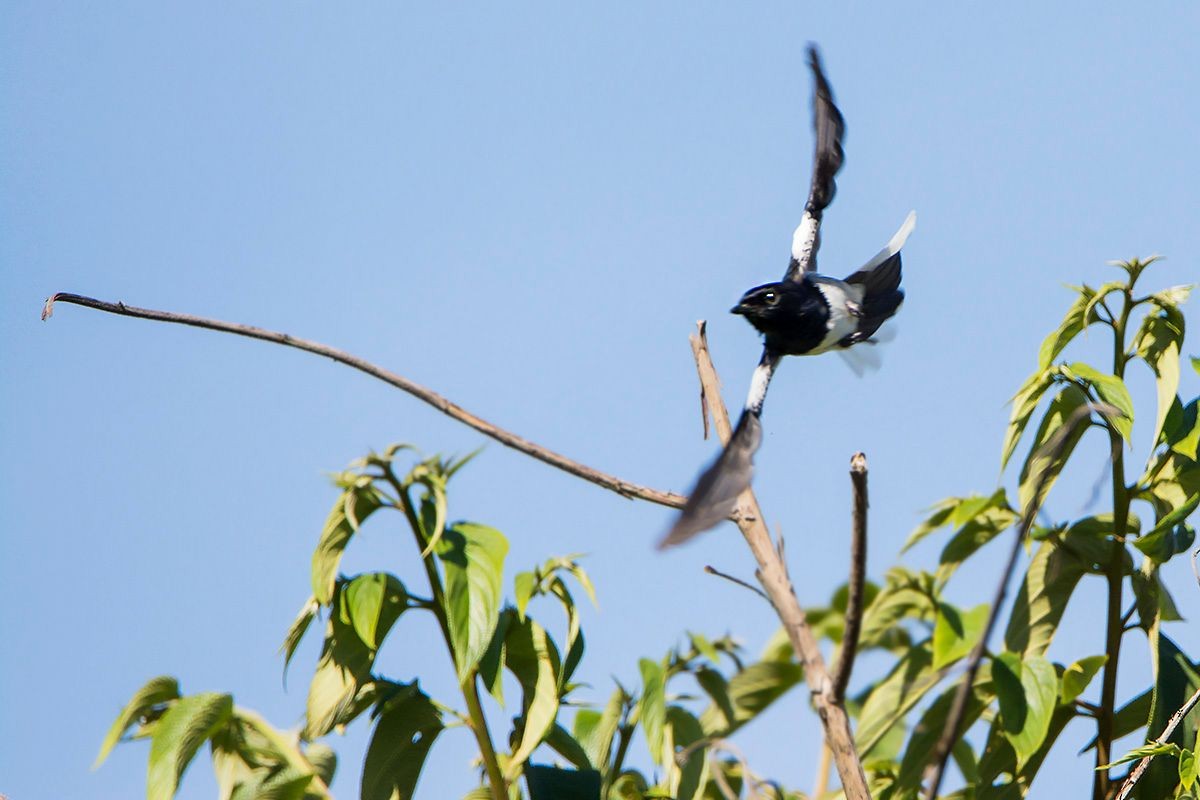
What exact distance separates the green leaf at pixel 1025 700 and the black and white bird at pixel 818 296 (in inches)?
25.6

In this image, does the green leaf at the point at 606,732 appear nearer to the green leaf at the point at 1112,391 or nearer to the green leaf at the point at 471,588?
the green leaf at the point at 471,588

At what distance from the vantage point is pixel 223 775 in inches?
102

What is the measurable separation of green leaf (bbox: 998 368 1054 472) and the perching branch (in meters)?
0.65

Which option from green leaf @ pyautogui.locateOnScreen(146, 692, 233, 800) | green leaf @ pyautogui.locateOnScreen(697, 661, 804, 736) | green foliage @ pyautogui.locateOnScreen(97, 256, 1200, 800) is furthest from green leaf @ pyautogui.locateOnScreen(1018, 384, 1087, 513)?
green leaf @ pyautogui.locateOnScreen(146, 692, 233, 800)

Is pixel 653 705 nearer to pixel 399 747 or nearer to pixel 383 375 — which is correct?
pixel 399 747

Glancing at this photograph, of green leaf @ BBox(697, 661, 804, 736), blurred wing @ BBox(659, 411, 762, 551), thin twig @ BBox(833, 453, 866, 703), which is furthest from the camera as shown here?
green leaf @ BBox(697, 661, 804, 736)

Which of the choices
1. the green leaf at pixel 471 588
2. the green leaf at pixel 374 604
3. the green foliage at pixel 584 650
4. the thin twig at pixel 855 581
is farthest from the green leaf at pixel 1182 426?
the green leaf at pixel 374 604

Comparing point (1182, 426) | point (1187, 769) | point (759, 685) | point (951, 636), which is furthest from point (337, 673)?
point (1182, 426)

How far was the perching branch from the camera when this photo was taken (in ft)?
5.42

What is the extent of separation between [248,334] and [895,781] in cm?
157

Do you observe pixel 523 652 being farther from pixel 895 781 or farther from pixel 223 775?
pixel 895 781

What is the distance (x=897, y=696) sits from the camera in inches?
112

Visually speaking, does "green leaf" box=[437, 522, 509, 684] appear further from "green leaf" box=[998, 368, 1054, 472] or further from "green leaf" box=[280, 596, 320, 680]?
"green leaf" box=[998, 368, 1054, 472]

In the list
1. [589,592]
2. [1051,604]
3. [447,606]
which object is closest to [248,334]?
[447,606]
